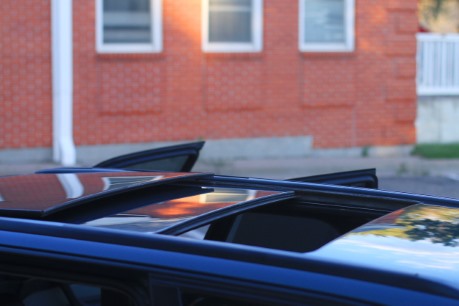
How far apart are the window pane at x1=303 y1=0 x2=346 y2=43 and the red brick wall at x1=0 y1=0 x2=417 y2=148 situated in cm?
30

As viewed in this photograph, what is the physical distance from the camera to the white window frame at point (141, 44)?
1391 cm

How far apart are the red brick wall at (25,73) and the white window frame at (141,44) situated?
2.54 feet

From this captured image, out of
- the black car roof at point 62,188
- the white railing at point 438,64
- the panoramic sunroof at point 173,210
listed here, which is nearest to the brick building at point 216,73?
the white railing at point 438,64

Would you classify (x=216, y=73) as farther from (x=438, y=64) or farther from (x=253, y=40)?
(x=438, y=64)

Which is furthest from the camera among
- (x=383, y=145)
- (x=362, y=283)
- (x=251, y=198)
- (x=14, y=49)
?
(x=383, y=145)

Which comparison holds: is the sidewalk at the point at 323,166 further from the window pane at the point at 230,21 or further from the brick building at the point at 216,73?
the window pane at the point at 230,21

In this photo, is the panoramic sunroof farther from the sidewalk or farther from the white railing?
the white railing

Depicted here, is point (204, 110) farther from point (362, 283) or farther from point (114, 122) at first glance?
point (362, 283)

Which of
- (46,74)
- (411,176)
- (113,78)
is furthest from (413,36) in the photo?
(46,74)

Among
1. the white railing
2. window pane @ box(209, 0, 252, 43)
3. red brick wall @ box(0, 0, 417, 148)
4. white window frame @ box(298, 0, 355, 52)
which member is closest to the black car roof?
red brick wall @ box(0, 0, 417, 148)

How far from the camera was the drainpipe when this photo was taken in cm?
1345

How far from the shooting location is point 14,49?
13383 mm

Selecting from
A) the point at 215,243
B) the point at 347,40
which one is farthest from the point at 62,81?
the point at 215,243

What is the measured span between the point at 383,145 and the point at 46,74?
5.84m
